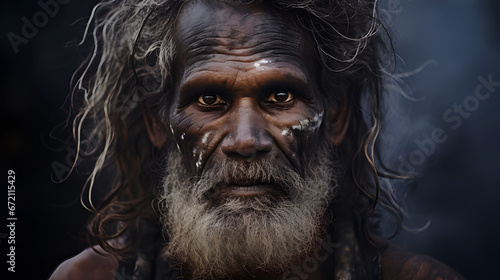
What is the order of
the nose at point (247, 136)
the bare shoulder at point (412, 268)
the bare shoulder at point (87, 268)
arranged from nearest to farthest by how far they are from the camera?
the nose at point (247, 136) < the bare shoulder at point (412, 268) < the bare shoulder at point (87, 268)

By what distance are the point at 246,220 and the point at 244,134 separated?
40cm

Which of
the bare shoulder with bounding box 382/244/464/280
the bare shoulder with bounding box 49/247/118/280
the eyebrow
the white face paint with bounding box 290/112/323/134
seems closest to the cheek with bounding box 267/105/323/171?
the white face paint with bounding box 290/112/323/134

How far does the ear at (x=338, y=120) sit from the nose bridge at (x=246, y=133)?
21.2 inches

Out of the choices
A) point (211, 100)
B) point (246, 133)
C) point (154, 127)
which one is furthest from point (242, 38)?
point (154, 127)

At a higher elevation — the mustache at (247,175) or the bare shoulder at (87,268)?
the mustache at (247,175)

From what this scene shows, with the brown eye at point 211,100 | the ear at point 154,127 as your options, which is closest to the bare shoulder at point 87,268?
the ear at point 154,127

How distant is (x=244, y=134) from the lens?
2.42 metres

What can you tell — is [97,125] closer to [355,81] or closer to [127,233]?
[127,233]

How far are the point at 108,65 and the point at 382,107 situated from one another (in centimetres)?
168

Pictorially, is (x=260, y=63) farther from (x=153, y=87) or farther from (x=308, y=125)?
(x=153, y=87)

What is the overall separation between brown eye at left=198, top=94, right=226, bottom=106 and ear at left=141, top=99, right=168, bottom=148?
1.48 ft

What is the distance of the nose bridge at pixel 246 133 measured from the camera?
95.0 inches

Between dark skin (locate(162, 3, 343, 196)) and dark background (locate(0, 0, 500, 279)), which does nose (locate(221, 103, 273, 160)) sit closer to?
dark skin (locate(162, 3, 343, 196))

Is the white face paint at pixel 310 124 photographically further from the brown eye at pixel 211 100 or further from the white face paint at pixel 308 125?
the brown eye at pixel 211 100
